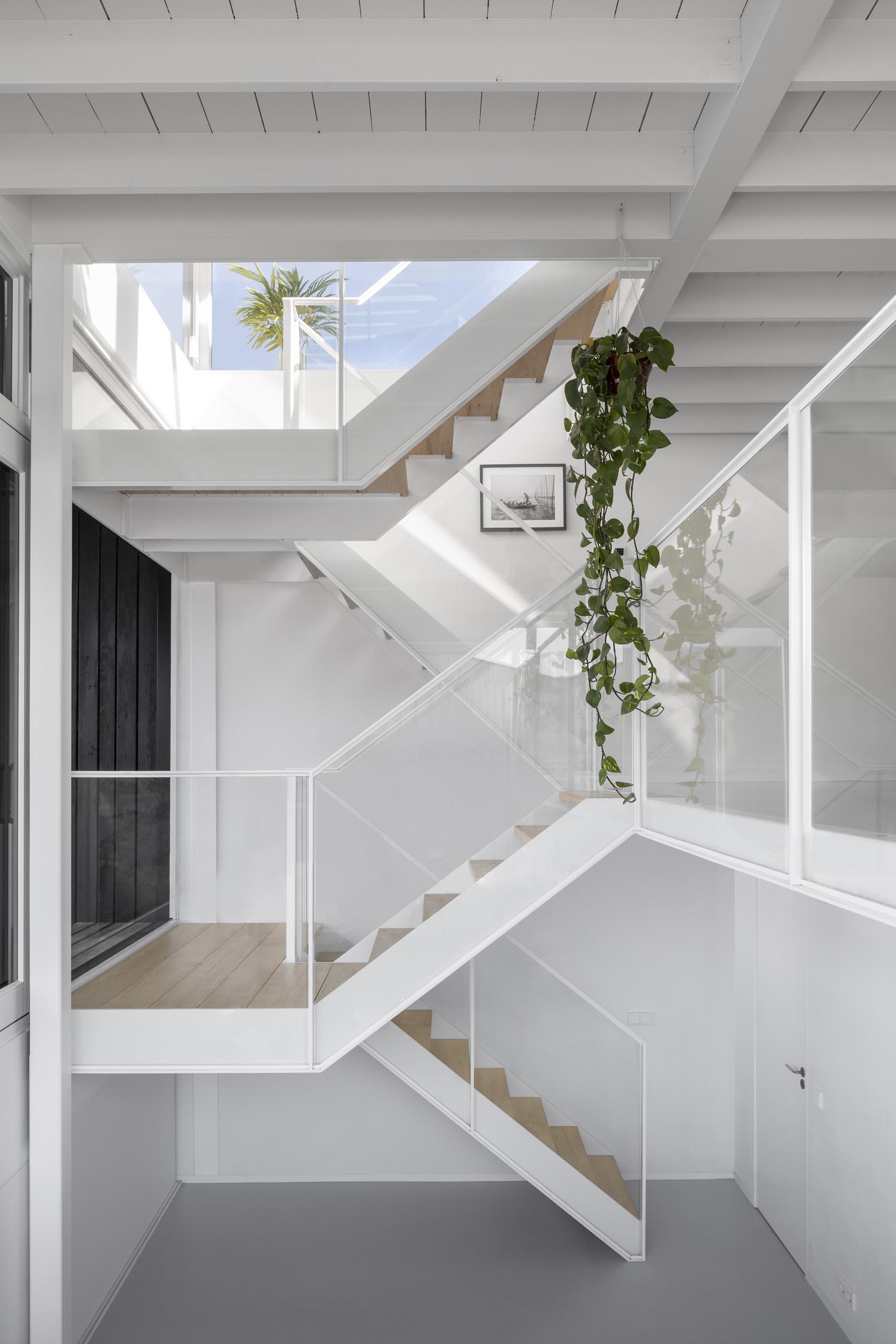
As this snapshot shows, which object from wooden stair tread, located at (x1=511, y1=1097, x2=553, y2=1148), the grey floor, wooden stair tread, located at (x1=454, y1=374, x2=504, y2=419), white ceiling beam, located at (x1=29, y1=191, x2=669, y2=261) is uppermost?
white ceiling beam, located at (x1=29, y1=191, x2=669, y2=261)

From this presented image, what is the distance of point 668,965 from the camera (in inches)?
240

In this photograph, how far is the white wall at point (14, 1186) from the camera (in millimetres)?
3445

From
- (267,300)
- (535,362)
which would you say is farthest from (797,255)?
(267,300)

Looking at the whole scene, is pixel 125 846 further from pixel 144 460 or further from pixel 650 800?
pixel 650 800

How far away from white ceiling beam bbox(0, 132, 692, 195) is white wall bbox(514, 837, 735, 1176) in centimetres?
400

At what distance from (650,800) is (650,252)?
201 centimetres

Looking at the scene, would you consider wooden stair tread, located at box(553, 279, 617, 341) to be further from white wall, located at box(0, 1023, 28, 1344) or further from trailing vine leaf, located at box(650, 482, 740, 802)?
white wall, located at box(0, 1023, 28, 1344)

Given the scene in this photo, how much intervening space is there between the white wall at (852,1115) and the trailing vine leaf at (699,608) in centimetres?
168

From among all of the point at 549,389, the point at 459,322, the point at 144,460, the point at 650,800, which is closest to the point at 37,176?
the point at 144,460

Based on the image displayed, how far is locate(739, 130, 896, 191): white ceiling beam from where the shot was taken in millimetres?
Result: 3209

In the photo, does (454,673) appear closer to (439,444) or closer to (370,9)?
(439,444)

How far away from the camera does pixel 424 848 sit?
398 centimetres

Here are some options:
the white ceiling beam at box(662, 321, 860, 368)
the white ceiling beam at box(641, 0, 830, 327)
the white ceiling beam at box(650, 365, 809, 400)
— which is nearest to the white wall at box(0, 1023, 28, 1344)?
the white ceiling beam at box(641, 0, 830, 327)

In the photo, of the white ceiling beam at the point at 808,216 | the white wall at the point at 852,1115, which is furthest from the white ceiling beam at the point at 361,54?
the white wall at the point at 852,1115
